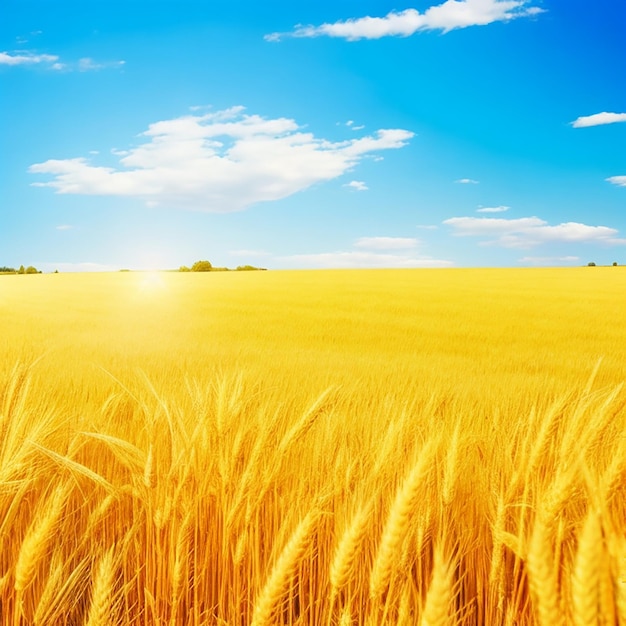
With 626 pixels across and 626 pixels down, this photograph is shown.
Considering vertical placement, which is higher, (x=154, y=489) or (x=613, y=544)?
(x=613, y=544)

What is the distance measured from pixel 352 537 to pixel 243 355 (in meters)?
3.65

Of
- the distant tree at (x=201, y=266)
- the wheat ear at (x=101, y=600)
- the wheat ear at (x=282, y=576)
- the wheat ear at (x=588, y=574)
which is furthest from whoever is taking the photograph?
the distant tree at (x=201, y=266)

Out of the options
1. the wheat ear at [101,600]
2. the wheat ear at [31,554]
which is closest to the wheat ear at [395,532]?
the wheat ear at [101,600]

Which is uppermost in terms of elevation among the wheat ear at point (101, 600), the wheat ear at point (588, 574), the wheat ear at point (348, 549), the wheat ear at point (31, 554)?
the wheat ear at point (588, 574)

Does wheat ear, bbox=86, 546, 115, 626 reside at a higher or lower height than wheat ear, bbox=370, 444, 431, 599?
lower

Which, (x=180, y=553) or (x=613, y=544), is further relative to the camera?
(x=180, y=553)

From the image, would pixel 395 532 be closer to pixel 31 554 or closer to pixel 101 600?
pixel 101 600

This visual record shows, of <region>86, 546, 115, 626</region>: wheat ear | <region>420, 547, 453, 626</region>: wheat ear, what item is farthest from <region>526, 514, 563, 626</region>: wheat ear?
<region>86, 546, 115, 626</region>: wheat ear

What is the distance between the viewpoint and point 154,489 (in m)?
1.40

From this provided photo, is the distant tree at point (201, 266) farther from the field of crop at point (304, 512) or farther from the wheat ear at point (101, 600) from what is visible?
the wheat ear at point (101, 600)

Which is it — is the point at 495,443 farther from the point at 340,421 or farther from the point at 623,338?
the point at 623,338

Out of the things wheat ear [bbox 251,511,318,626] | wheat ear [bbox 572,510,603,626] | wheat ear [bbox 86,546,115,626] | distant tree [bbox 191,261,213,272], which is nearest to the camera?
wheat ear [bbox 572,510,603,626]

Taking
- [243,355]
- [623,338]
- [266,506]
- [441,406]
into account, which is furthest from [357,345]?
[266,506]

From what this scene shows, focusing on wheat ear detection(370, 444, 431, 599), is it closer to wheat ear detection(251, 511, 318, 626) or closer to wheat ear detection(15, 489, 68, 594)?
wheat ear detection(251, 511, 318, 626)
